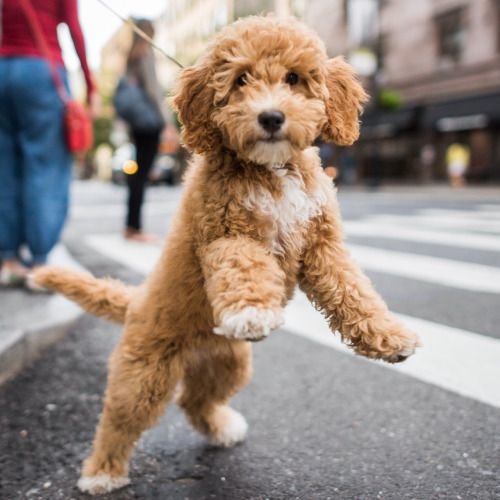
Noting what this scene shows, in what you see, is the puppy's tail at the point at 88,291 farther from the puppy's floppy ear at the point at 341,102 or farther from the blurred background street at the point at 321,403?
the puppy's floppy ear at the point at 341,102

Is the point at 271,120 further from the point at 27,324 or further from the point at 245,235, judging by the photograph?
the point at 27,324

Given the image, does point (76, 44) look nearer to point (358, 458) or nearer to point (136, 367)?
point (136, 367)

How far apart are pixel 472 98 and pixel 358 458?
21493 mm

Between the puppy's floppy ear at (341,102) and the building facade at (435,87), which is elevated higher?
the building facade at (435,87)

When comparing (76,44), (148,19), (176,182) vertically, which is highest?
(148,19)

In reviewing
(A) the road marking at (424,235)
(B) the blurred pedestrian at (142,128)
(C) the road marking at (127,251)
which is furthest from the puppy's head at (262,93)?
(A) the road marking at (424,235)

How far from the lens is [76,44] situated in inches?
155

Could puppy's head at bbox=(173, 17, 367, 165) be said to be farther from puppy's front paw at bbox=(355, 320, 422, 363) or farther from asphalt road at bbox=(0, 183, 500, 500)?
asphalt road at bbox=(0, 183, 500, 500)

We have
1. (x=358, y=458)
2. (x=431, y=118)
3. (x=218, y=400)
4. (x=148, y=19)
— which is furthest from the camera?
(x=431, y=118)

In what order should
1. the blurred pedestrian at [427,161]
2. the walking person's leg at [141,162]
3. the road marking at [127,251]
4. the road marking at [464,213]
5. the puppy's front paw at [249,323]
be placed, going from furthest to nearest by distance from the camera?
the blurred pedestrian at [427,161], the road marking at [464,213], the walking person's leg at [141,162], the road marking at [127,251], the puppy's front paw at [249,323]

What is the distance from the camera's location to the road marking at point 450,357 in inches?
110

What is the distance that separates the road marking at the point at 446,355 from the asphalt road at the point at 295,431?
0.02 meters

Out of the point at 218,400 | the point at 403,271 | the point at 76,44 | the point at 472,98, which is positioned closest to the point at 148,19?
the point at 76,44

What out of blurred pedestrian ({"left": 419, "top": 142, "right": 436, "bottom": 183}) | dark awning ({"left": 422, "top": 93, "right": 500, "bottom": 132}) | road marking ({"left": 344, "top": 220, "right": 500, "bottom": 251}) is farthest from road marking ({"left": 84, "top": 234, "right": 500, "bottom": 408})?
blurred pedestrian ({"left": 419, "top": 142, "right": 436, "bottom": 183})
